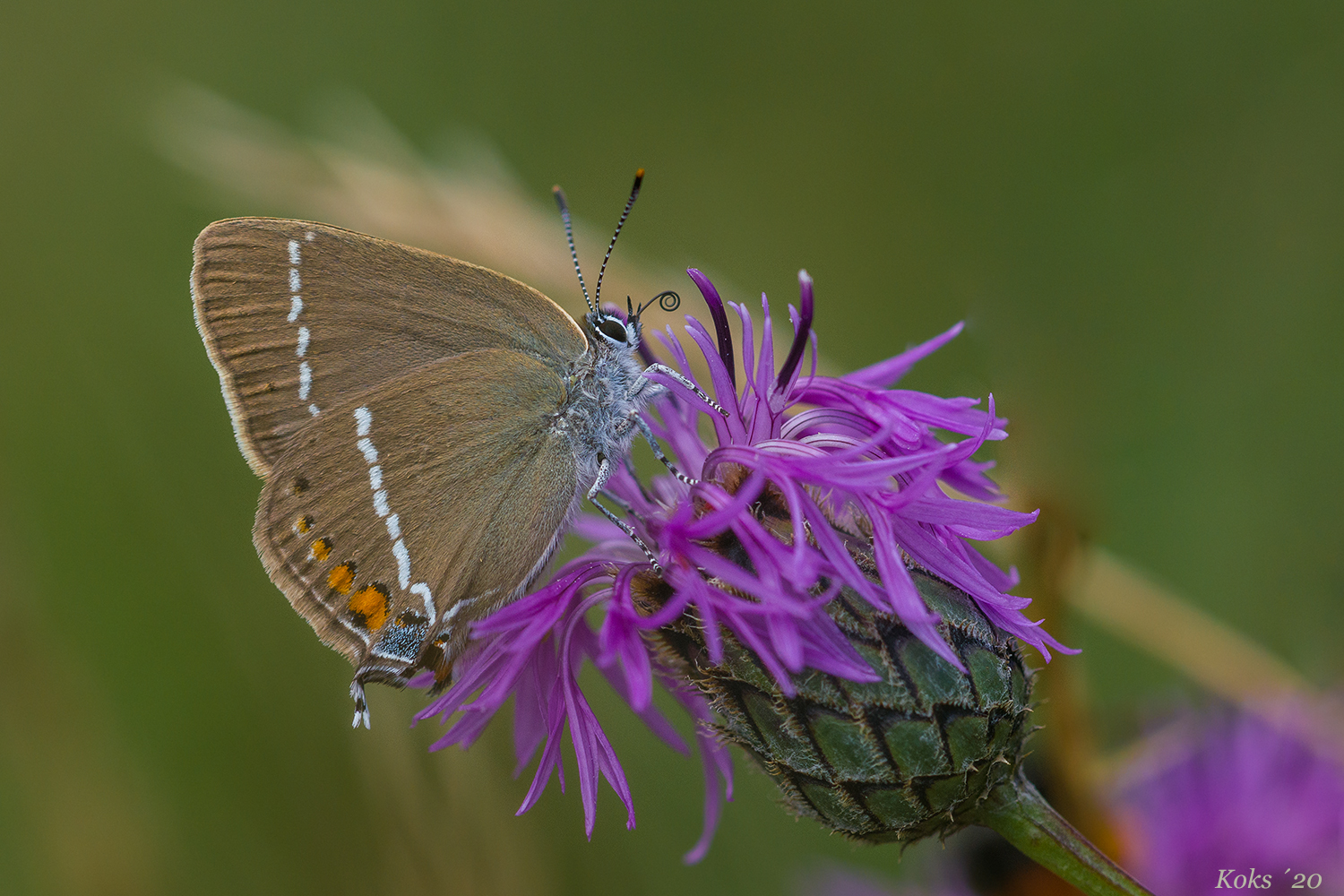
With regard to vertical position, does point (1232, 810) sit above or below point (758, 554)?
below

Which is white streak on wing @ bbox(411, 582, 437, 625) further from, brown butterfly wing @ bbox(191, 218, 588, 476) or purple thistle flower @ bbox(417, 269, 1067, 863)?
brown butterfly wing @ bbox(191, 218, 588, 476)

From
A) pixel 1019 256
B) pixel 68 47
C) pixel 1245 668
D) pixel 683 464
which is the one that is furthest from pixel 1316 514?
pixel 68 47

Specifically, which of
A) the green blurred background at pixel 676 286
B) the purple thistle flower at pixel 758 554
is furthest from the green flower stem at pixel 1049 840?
the green blurred background at pixel 676 286

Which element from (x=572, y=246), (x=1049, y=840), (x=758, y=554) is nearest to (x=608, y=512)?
(x=758, y=554)

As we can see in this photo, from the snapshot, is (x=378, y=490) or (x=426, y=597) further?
(x=378, y=490)

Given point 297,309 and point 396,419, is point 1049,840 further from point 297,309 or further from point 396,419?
point 297,309
